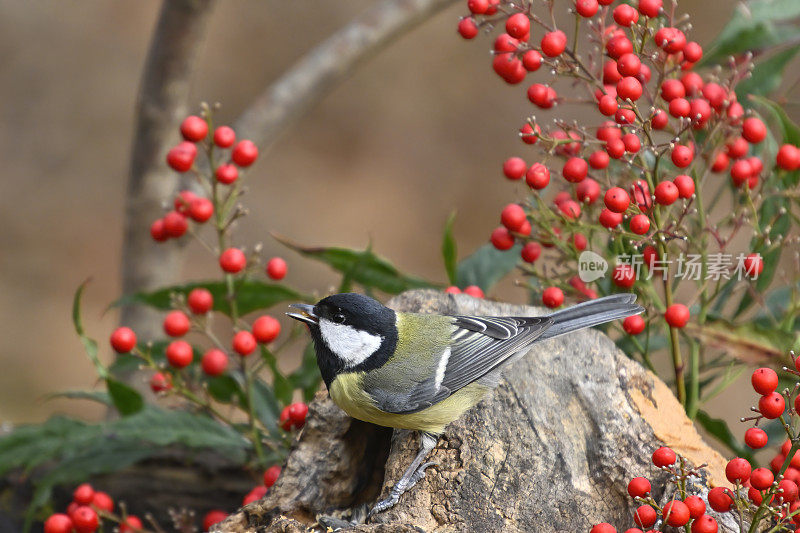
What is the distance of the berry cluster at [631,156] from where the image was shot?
163 cm

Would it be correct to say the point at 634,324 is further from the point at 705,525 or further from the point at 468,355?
the point at 705,525

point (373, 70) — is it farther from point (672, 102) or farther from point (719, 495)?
point (719, 495)

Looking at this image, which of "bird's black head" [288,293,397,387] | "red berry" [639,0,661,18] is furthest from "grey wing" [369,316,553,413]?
"red berry" [639,0,661,18]

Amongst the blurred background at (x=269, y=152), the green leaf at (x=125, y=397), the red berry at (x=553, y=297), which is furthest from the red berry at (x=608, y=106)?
the blurred background at (x=269, y=152)

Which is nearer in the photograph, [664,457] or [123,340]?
[664,457]

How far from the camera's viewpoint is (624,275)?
5.88 ft

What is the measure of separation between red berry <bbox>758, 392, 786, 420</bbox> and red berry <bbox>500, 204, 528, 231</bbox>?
67 centimetres

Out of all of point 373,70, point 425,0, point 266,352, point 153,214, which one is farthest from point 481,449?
point 373,70

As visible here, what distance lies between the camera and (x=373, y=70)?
5.76m

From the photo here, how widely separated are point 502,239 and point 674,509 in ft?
2.42

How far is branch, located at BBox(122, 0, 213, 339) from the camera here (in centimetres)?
221

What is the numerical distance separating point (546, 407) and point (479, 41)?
471 centimetres

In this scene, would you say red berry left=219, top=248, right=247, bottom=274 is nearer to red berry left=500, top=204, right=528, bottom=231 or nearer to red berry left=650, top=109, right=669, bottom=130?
red berry left=500, top=204, right=528, bottom=231

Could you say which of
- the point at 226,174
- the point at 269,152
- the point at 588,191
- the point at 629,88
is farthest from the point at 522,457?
the point at 269,152
